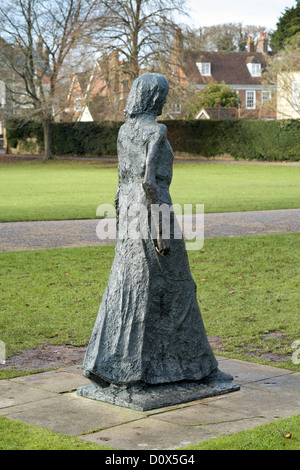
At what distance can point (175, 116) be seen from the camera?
57.6 metres

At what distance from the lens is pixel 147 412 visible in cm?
516

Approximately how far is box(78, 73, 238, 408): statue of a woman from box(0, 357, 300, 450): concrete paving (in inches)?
11.1

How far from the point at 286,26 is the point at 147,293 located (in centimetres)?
6661

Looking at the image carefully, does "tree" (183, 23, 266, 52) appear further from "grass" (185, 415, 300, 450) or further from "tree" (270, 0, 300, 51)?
"grass" (185, 415, 300, 450)

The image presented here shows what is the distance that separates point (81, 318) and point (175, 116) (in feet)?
165

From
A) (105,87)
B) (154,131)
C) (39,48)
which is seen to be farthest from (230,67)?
(154,131)

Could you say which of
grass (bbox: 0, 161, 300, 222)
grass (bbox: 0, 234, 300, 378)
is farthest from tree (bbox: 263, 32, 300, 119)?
grass (bbox: 0, 234, 300, 378)

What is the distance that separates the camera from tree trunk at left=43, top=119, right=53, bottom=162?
5103cm

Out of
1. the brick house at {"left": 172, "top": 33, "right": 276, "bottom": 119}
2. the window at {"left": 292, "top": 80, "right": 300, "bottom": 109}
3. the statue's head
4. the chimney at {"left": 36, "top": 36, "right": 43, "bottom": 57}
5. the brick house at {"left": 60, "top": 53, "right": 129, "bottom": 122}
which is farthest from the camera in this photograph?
the brick house at {"left": 172, "top": 33, "right": 276, "bottom": 119}

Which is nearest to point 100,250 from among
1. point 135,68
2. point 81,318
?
point 81,318

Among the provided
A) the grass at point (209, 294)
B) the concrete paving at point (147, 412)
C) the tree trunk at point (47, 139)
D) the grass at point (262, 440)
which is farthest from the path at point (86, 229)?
the tree trunk at point (47, 139)

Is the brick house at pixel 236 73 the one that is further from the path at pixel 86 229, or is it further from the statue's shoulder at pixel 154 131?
the statue's shoulder at pixel 154 131

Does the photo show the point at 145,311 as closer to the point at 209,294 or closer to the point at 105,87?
the point at 209,294

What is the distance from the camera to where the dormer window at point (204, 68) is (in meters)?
80.4
